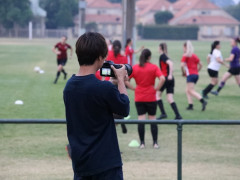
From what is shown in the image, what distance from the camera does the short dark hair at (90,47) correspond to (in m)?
3.76

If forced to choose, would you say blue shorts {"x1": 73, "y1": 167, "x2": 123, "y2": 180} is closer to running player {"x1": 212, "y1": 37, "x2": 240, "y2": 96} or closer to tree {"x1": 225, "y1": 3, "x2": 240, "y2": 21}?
running player {"x1": 212, "y1": 37, "x2": 240, "y2": 96}

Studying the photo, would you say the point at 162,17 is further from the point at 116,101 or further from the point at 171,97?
the point at 116,101

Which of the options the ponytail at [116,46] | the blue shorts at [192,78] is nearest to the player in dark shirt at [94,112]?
the ponytail at [116,46]

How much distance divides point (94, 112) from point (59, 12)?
11071 cm

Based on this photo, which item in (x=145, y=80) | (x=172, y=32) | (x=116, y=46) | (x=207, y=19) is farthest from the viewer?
(x=207, y=19)

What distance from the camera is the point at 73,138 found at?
394cm

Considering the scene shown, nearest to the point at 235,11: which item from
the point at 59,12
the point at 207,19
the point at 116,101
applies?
the point at 207,19

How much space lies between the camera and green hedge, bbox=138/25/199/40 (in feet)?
352

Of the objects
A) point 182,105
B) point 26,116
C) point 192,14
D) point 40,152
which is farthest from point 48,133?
point 192,14

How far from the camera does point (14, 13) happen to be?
319 ft

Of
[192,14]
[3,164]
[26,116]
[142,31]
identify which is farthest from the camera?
[192,14]

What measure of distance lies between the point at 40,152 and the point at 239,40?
11471 millimetres

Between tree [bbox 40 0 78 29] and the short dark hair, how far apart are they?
4287 inches

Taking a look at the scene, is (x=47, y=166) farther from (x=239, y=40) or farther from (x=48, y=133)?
(x=239, y=40)
